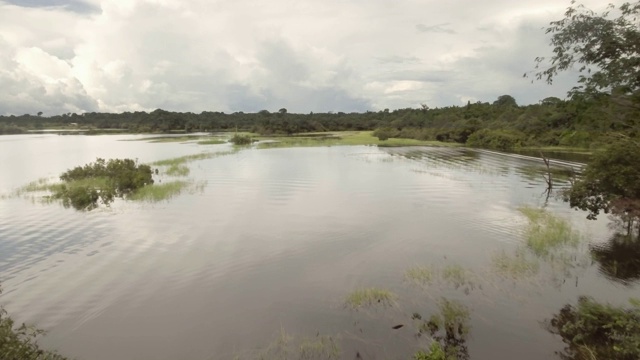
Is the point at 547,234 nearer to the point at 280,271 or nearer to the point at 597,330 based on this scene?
the point at 597,330

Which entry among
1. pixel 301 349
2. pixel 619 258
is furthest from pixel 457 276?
pixel 619 258

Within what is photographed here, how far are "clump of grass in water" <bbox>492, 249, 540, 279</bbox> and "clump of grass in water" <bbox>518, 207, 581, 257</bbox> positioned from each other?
5.05 feet

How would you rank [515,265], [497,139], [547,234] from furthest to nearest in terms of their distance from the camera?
[497,139] → [547,234] → [515,265]

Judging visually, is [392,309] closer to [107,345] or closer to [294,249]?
[294,249]

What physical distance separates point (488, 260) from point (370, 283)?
6.88 m

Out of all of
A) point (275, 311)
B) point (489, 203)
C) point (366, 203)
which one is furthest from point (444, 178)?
point (275, 311)

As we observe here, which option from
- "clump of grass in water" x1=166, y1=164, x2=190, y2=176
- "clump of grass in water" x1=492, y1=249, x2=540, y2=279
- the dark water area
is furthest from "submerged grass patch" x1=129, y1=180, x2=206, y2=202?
"clump of grass in water" x1=492, y1=249, x2=540, y2=279

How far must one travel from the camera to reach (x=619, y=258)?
2173 cm

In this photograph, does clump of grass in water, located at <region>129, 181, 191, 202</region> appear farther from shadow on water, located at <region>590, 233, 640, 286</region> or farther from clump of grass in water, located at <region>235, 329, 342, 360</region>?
shadow on water, located at <region>590, 233, 640, 286</region>

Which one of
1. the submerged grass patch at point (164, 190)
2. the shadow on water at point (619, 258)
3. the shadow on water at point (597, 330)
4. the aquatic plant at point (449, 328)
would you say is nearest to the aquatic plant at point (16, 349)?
the aquatic plant at point (449, 328)

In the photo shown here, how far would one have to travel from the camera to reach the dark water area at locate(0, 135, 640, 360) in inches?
569

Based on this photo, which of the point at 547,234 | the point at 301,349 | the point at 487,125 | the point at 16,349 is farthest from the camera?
the point at 487,125

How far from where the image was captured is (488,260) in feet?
69.6

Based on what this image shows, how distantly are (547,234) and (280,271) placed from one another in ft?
53.9
